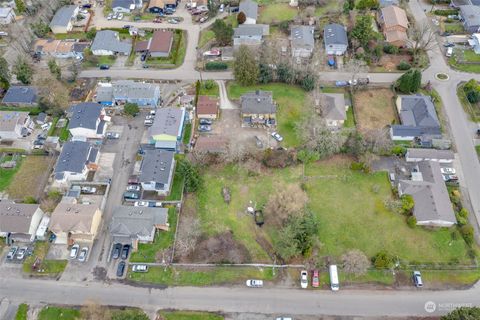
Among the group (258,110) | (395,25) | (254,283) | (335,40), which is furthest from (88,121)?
(395,25)

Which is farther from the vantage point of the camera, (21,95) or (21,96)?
(21,95)

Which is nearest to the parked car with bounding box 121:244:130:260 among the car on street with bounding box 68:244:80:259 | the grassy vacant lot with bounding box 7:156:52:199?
the car on street with bounding box 68:244:80:259

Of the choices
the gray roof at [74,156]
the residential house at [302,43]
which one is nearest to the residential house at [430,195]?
the residential house at [302,43]

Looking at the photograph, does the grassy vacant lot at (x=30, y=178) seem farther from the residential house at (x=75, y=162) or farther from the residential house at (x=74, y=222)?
the residential house at (x=74, y=222)

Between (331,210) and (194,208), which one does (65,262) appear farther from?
(331,210)

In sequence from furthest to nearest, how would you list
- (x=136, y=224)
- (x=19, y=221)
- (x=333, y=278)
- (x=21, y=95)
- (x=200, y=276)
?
(x=21, y=95), (x=19, y=221), (x=136, y=224), (x=200, y=276), (x=333, y=278)

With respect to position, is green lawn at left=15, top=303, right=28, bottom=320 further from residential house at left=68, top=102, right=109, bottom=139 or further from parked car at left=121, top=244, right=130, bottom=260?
residential house at left=68, top=102, right=109, bottom=139

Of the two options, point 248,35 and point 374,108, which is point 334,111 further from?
point 248,35
